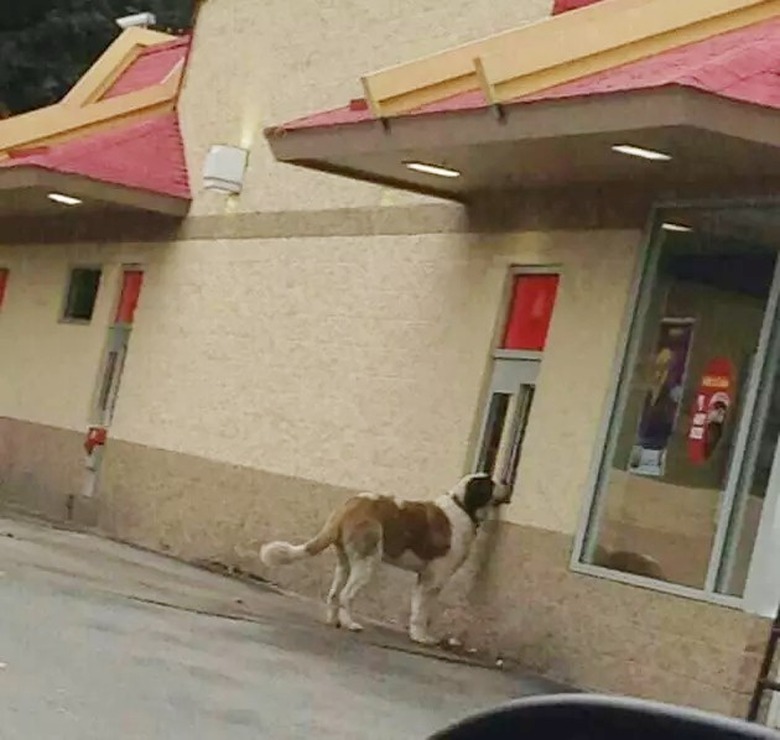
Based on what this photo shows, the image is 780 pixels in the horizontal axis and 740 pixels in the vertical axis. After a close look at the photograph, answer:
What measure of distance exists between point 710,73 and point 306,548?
17.2 feet

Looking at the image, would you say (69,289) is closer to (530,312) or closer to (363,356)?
(363,356)

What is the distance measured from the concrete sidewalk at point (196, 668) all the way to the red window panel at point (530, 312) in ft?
8.13

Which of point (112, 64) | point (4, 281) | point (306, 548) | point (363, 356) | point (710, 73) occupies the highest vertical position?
point (112, 64)

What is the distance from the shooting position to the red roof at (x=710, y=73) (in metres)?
11.2

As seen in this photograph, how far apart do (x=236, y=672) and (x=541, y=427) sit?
4103 mm

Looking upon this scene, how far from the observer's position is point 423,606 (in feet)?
48.4

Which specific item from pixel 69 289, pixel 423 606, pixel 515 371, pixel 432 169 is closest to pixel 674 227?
pixel 515 371

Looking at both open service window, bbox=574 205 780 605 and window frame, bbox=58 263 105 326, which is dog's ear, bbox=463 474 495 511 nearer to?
open service window, bbox=574 205 780 605

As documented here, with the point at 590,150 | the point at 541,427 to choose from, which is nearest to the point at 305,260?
the point at 541,427

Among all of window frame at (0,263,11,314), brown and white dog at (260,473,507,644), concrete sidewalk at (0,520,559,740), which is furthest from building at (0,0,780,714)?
window frame at (0,263,11,314)

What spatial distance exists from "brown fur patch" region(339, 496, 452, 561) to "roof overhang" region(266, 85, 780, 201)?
261 centimetres

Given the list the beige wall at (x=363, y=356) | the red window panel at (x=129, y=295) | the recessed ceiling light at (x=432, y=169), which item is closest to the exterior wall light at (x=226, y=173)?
the beige wall at (x=363, y=356)

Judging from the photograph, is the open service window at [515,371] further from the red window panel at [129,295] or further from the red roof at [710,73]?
the red window panel at [129,295]

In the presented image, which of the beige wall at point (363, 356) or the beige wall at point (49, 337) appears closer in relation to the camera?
the beige wall at point (363, 356)
